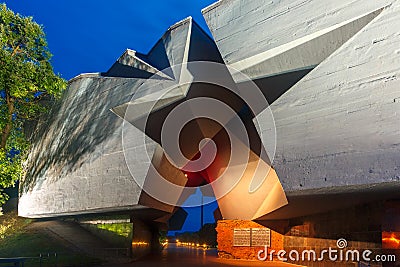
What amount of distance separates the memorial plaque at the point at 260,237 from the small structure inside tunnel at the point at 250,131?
0.04 m

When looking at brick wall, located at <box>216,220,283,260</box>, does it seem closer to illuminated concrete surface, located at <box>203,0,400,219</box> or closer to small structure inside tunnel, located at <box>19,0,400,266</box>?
small structure inside tunnel, located at <box>19,0,400,266</box>

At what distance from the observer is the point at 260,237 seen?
1355cm

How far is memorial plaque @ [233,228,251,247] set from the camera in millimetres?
13939

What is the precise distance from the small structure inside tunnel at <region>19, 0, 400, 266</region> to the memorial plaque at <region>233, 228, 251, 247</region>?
46mm

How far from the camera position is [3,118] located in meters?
10.3

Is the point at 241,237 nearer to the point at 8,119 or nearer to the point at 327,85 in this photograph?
the point at 327,85

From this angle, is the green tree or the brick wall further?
the brick wall

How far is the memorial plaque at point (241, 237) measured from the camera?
13939 millimetres

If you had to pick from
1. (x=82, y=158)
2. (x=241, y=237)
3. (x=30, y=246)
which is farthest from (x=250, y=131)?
(x=30, y=246)

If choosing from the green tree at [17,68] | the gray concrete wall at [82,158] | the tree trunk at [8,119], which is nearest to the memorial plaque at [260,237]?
the gray concrete wall at [82,158]

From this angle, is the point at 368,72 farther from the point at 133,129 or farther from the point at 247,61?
the point at 133,129
